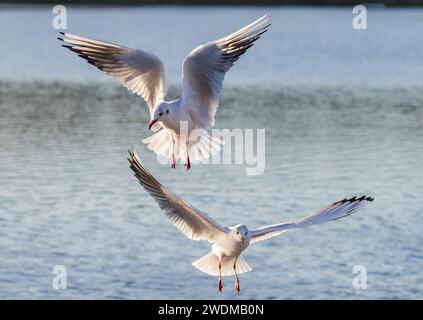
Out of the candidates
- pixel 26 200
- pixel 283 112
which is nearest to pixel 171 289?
pixel 26 200

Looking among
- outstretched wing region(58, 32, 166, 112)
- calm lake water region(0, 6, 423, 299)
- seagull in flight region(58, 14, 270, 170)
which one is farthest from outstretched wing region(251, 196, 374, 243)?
calm lake water region(0, 6, 423, 299)

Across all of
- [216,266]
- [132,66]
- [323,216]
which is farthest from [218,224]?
[132,66]

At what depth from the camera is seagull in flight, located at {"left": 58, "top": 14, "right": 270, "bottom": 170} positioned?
35.3 feet

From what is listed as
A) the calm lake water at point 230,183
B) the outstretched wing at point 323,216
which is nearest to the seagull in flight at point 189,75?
Answer: the outstretched wing at point 323,216

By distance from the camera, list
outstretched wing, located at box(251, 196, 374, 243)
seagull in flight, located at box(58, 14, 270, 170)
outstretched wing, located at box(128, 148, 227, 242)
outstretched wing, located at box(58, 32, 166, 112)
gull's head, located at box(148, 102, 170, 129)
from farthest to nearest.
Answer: outstretched wing, located at box(58, 32, 166, 112)
seagull in flight, located at box(58, 14, 270, 170)
outstretched wing, located at box(128, 148, 227, 242)
outstretched wing, located at box(251, 196, 374, 243)
gull's head, located at box(148, 102, 170, 129)

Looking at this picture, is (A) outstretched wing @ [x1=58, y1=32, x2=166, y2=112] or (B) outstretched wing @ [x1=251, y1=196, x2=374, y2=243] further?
(A) outstretched wing @ [x1=58, y1=32, x2=166, y2=112]

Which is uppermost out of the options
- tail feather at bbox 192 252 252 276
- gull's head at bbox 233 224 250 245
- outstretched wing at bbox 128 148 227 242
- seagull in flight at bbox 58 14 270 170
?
seagull in flight at bbox 58 14 270 170

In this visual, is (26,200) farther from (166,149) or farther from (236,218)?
(166,149)

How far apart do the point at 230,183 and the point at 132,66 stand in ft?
48.0

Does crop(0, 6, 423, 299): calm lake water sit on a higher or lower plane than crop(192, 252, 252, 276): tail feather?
higher

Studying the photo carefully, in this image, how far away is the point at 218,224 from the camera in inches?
424

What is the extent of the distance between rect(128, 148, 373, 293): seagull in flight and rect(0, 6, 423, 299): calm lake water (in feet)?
26.7

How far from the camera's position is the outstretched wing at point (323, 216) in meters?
10.2

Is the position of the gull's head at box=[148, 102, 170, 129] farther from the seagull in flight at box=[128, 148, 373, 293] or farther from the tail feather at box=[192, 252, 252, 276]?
the tail feather at box=[192, 252, 252, 276]
